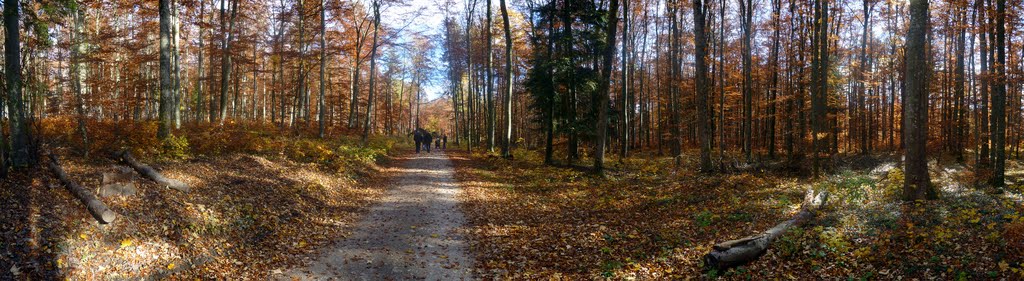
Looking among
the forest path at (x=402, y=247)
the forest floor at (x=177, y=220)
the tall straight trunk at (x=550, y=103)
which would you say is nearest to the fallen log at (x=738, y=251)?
the forest path at (x=402, y=247)

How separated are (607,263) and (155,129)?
11660 millimetres

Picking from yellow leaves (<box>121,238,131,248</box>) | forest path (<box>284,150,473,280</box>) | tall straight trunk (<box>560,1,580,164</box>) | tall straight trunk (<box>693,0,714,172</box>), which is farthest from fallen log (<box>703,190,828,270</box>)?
tall straight trunk (<box>560,1,580,164</box>)

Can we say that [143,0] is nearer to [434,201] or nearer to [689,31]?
[434,201]

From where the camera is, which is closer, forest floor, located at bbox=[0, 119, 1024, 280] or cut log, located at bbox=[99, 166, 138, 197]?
forest floor, located at bbox=[0, 119, 1024, 280]

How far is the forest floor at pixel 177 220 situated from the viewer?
5125mm

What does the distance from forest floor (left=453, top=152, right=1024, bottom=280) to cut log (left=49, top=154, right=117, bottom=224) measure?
16.0 ft

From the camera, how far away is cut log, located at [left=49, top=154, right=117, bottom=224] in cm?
590

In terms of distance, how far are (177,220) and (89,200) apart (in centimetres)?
103

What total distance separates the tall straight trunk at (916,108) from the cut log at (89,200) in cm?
1229

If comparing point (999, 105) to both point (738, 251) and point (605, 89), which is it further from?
point (738, 251)

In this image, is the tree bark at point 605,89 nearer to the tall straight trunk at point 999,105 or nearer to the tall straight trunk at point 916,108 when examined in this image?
the tall straight trunk at point 916,108

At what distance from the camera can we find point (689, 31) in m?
28.3

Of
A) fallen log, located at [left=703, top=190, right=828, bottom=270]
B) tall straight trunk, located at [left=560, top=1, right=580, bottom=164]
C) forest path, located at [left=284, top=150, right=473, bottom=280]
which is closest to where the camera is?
fallen log, located at [left=703, top=190, right=828, bottom=270]

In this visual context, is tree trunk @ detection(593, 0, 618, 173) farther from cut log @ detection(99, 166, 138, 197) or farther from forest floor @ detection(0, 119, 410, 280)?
cut log @ detection(99, 166, 138, 197)
